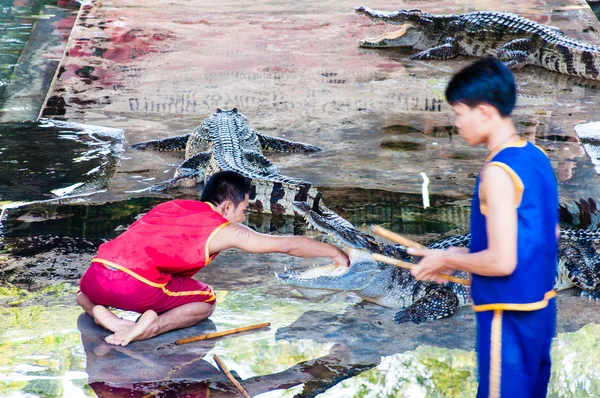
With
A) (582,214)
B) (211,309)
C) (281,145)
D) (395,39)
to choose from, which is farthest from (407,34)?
(211,309)

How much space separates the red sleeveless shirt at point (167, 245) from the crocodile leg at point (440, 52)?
662 centimetres

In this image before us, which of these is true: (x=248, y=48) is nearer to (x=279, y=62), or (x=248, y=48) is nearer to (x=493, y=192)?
(x=279, y=62)

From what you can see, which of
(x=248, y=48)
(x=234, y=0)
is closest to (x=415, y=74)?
(x=248, y=48)

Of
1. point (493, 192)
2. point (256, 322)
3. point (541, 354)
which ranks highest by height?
point (493, 192)

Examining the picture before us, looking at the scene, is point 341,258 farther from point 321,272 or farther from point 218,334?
point 218,334

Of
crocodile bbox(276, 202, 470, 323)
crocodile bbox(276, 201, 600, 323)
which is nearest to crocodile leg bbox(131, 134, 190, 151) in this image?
crocodile bbox(276, 201, 600, 323)

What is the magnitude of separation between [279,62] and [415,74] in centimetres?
156

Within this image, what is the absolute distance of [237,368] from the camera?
3744mm

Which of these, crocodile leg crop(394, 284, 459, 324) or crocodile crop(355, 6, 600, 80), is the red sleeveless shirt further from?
crocodile crop(355, 6, 600, 80)

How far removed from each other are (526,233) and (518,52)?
7.70 metres

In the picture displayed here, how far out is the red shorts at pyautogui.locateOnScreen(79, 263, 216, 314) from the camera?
3883mm

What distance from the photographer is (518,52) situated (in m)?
9.76

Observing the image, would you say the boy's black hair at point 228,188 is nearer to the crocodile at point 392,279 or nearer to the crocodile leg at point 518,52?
the crocodile at point 392,279

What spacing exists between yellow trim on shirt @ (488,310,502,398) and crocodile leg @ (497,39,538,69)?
24.6ft
